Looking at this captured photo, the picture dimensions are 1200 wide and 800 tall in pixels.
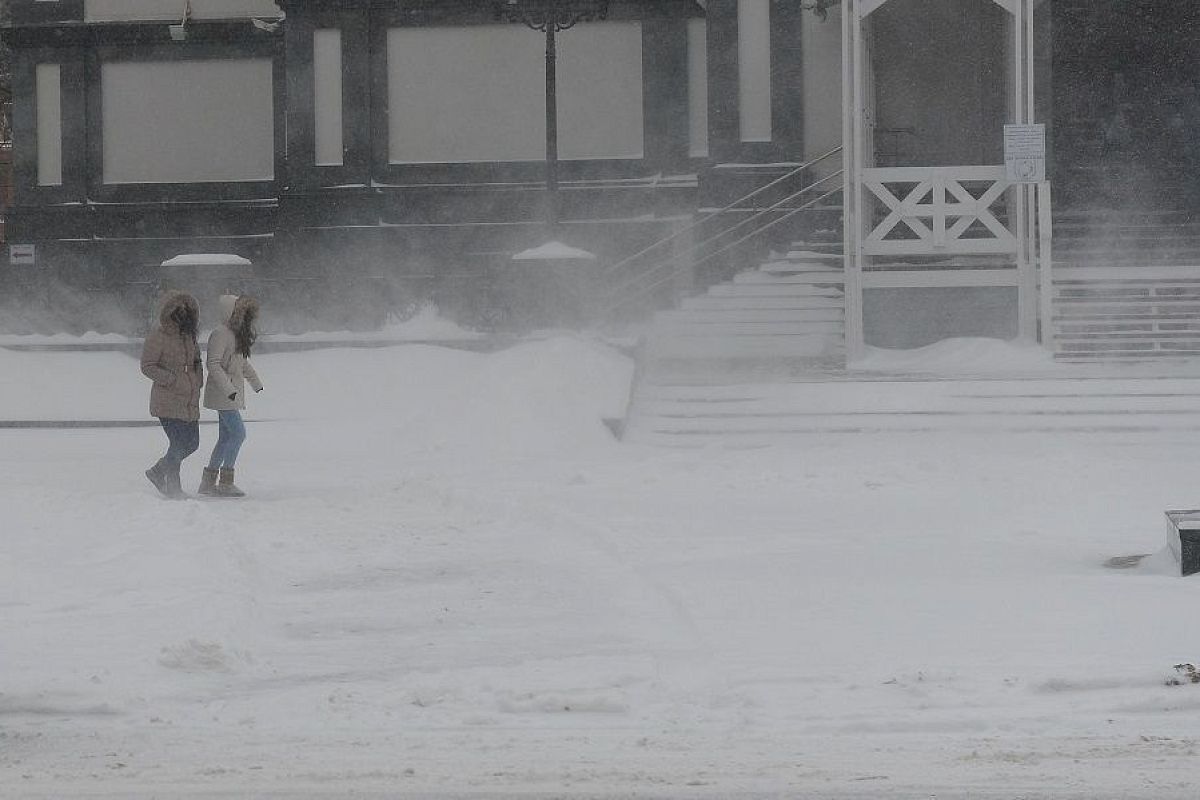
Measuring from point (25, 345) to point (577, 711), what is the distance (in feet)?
51.1

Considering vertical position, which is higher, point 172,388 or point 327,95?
point 327,95

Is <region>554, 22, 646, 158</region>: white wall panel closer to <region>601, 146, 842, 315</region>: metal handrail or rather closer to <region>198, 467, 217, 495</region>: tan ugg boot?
<region>601, 146, 842, 315</region>: metal handrail

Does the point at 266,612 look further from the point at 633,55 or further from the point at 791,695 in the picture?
the point at 633,55

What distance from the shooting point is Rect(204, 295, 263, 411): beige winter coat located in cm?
1232

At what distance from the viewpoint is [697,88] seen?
22.6 meters

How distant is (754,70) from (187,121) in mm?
8787

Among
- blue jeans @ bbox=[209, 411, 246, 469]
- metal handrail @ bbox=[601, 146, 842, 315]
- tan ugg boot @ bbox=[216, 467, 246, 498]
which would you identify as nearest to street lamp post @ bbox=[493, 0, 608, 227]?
metal handrail @ bbox=[601, 146, 842, 315]

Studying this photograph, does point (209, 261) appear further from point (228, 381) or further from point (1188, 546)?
point (1188, 546)

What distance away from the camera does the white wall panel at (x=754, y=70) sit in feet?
69.4

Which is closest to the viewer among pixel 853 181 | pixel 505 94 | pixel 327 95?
pixel 853 181

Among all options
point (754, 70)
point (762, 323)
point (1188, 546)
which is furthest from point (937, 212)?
point (1188, 546)

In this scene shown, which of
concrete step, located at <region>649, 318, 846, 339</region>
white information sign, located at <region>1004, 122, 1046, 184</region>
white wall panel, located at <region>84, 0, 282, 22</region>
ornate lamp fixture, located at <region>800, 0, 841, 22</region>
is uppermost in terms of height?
white wall panel, located at <region>84, 0, 282, 22</region>

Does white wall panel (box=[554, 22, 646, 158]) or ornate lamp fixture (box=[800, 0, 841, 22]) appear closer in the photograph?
ornate lamp fixture (box=[800, 0, 841, 22])

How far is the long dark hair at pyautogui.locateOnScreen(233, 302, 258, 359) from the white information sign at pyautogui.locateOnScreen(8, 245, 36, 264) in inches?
519
